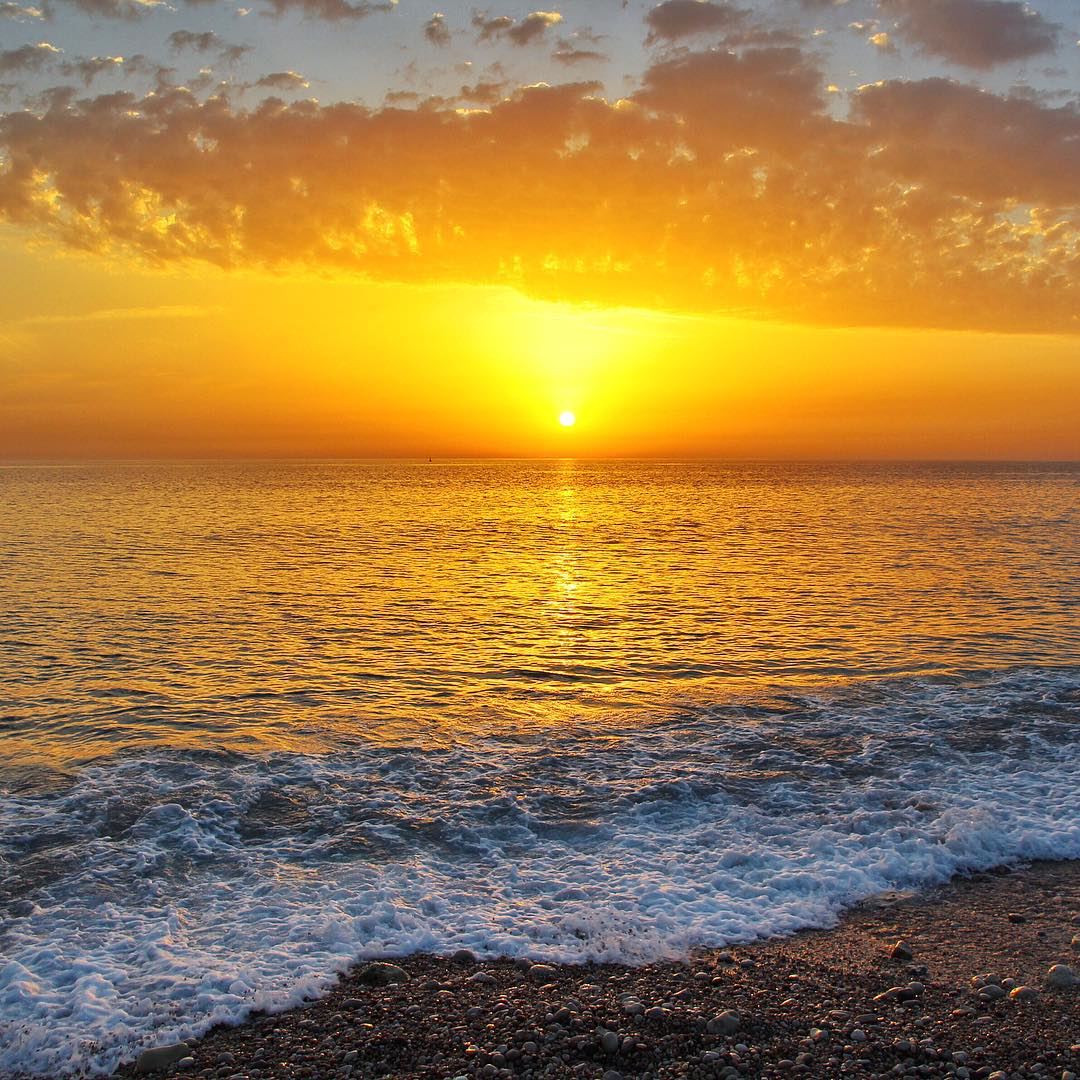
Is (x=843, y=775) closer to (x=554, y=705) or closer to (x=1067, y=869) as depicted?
(x=1067, y=869)

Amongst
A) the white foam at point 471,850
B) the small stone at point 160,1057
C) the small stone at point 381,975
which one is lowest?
Answer: the white foam at point 471,850

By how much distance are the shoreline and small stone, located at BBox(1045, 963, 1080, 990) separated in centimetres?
7

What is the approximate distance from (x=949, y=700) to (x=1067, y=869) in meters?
8.13

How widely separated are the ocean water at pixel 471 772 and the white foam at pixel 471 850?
0.05 meters

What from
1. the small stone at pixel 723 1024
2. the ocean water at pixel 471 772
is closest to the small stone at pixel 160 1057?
the ocean water at pixel 471 772

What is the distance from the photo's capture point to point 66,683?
19281 millimetres

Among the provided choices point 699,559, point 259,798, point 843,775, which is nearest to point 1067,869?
point 843,775

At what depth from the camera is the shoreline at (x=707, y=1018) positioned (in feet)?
21.9

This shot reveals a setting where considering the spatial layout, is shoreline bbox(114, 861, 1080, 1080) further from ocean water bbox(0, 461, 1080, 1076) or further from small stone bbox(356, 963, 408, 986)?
ocean water bbox(0, 461, 1080, 1076)

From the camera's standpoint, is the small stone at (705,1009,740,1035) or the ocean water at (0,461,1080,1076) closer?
the small stone at (705,1009,740,1035)

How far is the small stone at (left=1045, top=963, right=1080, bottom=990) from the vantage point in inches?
305

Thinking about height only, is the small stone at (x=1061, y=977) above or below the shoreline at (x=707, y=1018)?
above

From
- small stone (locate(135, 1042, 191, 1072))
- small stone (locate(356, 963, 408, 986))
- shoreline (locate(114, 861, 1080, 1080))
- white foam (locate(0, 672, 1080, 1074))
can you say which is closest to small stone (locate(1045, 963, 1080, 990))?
shoreline (locate(114, 861, 1080, 1080))

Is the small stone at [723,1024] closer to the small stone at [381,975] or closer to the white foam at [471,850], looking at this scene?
the white foam at [471,850]
